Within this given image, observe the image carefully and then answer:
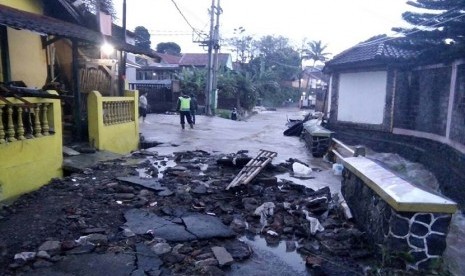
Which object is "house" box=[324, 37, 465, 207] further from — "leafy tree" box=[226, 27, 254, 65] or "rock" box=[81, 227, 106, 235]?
"leafy tree" box=[226, 27, 254, 65]

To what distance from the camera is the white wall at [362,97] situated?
12133mm

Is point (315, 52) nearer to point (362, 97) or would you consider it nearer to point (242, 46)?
point (242, 46)

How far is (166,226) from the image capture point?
15.7 ft

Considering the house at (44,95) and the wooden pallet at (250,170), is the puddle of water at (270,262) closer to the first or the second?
the wooden pallet at (250,170)

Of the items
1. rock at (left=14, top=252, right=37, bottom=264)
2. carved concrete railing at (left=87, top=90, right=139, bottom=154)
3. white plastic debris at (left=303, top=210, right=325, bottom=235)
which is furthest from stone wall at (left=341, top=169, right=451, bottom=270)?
carved concrete railing at (left=87, top=90, right=139, bottom=154)

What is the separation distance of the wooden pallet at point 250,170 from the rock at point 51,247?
3.11m

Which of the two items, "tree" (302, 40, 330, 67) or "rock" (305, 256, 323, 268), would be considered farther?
"tree" (302, 40, 330, 67)

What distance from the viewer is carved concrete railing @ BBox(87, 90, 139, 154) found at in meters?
8.87

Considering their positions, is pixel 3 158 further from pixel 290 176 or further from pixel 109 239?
pixel 290 176

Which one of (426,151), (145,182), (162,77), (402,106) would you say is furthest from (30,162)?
(162,77)

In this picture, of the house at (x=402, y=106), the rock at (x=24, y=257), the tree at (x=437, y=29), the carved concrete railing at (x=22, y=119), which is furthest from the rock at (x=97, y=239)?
the tree at (x=437, y=29)

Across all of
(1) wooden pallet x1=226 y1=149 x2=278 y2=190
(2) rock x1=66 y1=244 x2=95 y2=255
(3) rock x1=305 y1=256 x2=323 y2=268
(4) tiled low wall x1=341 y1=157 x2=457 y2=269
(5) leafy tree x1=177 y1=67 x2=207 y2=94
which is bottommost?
(3) rock x1=305 y1=256 x2=323 y2=268

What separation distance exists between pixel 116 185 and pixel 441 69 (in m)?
8.61

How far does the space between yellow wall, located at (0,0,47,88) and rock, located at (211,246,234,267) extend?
7298 millimetres
